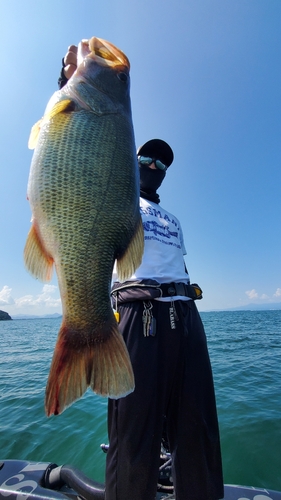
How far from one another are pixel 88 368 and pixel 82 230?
27.2 inches

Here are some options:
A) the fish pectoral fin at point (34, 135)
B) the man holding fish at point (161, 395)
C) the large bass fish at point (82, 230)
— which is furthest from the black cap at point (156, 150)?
the fish pectoral fin at point (34, 135)

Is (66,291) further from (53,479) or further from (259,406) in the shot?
(259,406)

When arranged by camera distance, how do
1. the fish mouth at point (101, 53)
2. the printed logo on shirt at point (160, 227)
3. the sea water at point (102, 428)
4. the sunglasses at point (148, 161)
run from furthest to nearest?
the sea water at point (102, 428)
the sunglasses at point (148, 161)
the printed logo on shirt at point (160, 227)
the fish mouth at point (101, 53)

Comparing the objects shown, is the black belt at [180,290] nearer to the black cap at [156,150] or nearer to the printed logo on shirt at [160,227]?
the printed logo on shirt at [160,227]

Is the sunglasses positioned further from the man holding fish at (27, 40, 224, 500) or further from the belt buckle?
the belt buckle

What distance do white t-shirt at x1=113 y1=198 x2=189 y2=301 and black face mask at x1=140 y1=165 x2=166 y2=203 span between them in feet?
0.30

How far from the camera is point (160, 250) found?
2.14 meters

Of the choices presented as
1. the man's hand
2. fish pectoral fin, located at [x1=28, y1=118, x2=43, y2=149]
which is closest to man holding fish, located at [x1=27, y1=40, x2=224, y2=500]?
the man's hand

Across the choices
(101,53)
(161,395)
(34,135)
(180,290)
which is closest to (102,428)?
(161,395)

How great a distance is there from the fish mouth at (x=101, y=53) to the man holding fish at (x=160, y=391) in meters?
0.04

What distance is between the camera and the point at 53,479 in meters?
2.77

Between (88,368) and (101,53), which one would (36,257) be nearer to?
(88,368)

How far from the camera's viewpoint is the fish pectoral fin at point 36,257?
1.44 meters

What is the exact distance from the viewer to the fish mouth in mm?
1752
